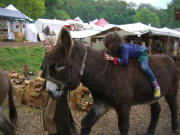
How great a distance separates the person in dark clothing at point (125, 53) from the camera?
9.30 feet

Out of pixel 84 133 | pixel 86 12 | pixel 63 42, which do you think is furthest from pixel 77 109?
pixel 86 12

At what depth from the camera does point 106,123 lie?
439cm

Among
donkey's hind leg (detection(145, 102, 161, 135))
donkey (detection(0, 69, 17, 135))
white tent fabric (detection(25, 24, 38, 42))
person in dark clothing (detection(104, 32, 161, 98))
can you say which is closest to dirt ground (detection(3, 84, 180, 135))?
donkey's hind leg (detection(145, 102, 161, 135))

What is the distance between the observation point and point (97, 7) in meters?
92.6

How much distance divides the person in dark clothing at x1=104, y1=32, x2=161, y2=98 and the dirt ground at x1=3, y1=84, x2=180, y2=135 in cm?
130

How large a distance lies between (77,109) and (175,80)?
8.48 ft

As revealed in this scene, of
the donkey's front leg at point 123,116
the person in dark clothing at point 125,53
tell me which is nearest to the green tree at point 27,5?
the person in dark clothing at point 125,53

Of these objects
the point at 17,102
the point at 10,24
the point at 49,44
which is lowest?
the point at 17,102

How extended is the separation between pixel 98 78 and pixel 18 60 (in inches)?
328

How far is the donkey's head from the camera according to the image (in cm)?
239

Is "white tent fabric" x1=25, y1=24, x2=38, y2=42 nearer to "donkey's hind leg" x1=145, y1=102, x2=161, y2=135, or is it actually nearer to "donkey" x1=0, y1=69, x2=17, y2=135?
"donkey" x1=0, y1=69, x2=17, y2=135

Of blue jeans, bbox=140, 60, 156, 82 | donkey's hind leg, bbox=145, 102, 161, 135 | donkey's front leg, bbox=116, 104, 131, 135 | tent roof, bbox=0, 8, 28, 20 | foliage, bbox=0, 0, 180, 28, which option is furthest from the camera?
foliage, bbox=0, 0, 180, 28

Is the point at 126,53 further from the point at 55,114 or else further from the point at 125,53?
the point at 55,114

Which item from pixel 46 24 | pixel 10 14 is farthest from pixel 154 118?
pixel 46 24
